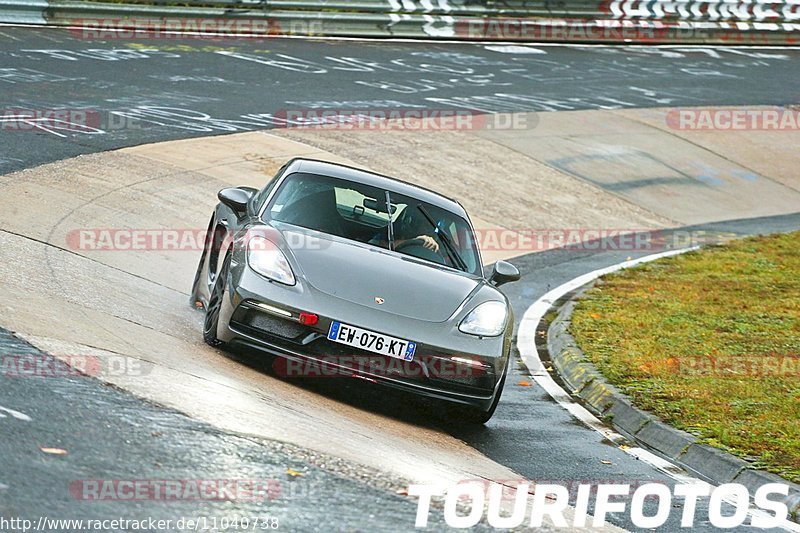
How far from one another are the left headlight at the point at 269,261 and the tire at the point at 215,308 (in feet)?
0.85

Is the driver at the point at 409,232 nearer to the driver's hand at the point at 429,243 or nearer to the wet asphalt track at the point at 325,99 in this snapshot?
the driver's hand at the point at 429,243

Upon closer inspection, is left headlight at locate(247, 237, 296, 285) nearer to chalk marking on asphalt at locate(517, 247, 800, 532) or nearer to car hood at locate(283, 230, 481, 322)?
car hood at locate(283, 230, 481, 322)

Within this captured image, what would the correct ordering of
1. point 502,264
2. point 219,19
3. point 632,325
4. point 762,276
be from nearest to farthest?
point 502,264, point 632,325, point 762,276, point 219,19

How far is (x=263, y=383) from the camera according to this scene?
765 cm

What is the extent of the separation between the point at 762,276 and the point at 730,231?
3436 millimetres

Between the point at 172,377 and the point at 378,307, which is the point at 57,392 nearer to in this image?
the point at 172,377

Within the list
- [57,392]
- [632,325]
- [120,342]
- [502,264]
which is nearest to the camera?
[57,392]

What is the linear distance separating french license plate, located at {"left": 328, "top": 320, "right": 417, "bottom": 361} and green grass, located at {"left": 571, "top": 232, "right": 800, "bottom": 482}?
2162 mm

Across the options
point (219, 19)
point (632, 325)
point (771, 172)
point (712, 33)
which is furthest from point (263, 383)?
point (712, 33)

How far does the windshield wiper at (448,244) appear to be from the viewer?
8.84 meters

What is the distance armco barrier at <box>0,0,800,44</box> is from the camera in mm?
23203

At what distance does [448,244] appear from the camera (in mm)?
8961

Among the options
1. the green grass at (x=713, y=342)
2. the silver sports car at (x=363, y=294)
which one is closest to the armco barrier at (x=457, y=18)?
the green grass at (x=713, y=342)

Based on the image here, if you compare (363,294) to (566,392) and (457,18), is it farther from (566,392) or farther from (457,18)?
(457,18)
